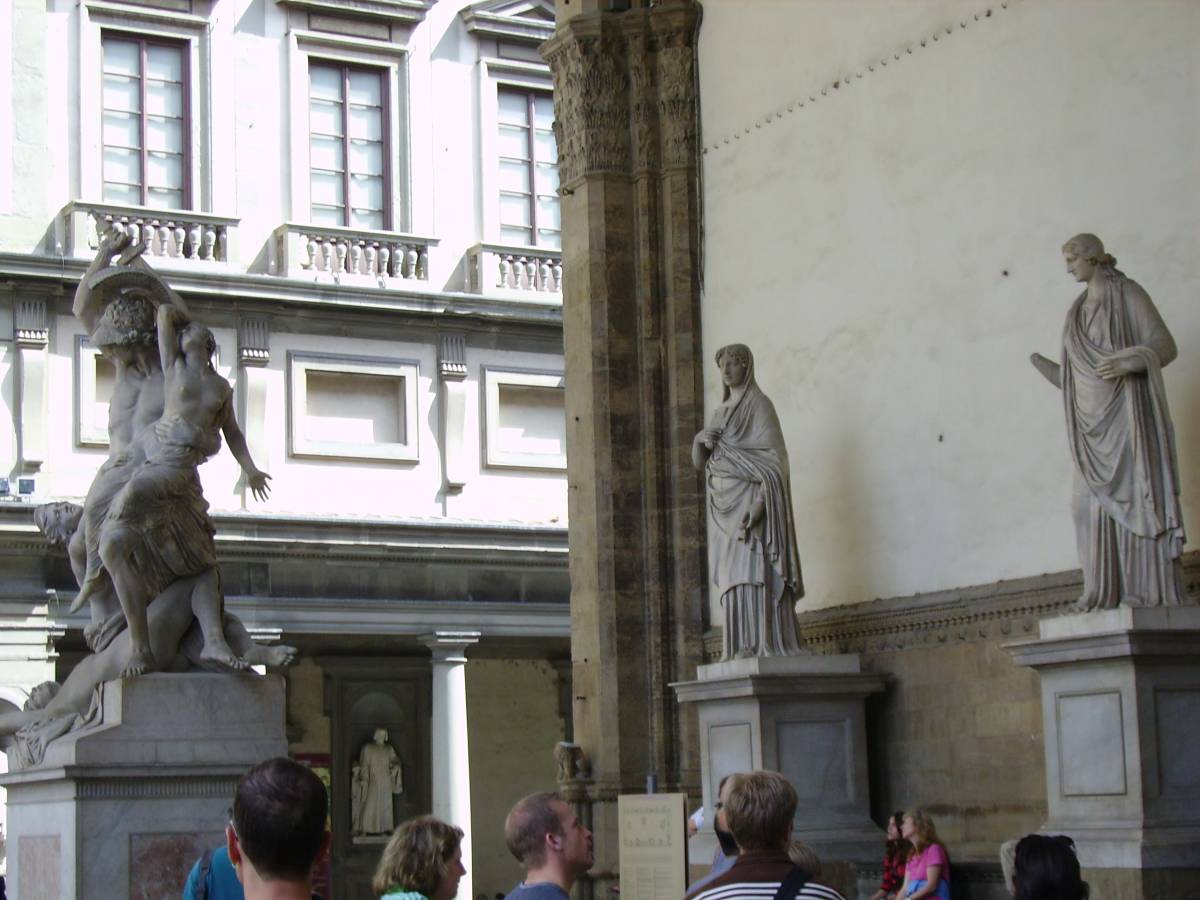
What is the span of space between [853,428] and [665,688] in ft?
8.58

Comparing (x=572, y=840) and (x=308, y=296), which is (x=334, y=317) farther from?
(x=572, y=840)

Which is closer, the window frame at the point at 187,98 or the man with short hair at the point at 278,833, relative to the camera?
the man with short hair at the point at 278,833

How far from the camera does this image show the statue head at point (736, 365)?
1446cm

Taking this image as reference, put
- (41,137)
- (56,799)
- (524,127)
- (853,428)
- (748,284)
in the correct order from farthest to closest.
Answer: (524,127), (41,137), (748,284), (853,428), (56,799)

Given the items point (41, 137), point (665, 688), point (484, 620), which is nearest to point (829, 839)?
point (665, 688)

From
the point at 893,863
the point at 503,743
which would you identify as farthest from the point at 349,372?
the point at 893,863

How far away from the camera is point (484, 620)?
91.8 feet

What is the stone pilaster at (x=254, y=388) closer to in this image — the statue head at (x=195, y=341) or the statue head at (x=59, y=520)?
the statue head at (x=59, y=520)

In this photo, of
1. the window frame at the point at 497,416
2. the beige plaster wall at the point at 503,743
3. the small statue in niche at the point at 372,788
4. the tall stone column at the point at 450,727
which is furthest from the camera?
the beige plaster wall at the point at 503,743

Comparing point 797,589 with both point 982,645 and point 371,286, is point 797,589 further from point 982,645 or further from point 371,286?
point 371,286

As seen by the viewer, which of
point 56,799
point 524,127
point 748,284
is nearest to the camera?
point 56,799

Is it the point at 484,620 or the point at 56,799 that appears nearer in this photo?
the point at 56,799

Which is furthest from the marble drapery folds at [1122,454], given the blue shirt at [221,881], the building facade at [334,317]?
the building facade at [334,317]

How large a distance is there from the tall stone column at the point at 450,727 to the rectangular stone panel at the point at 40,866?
16546 mm
